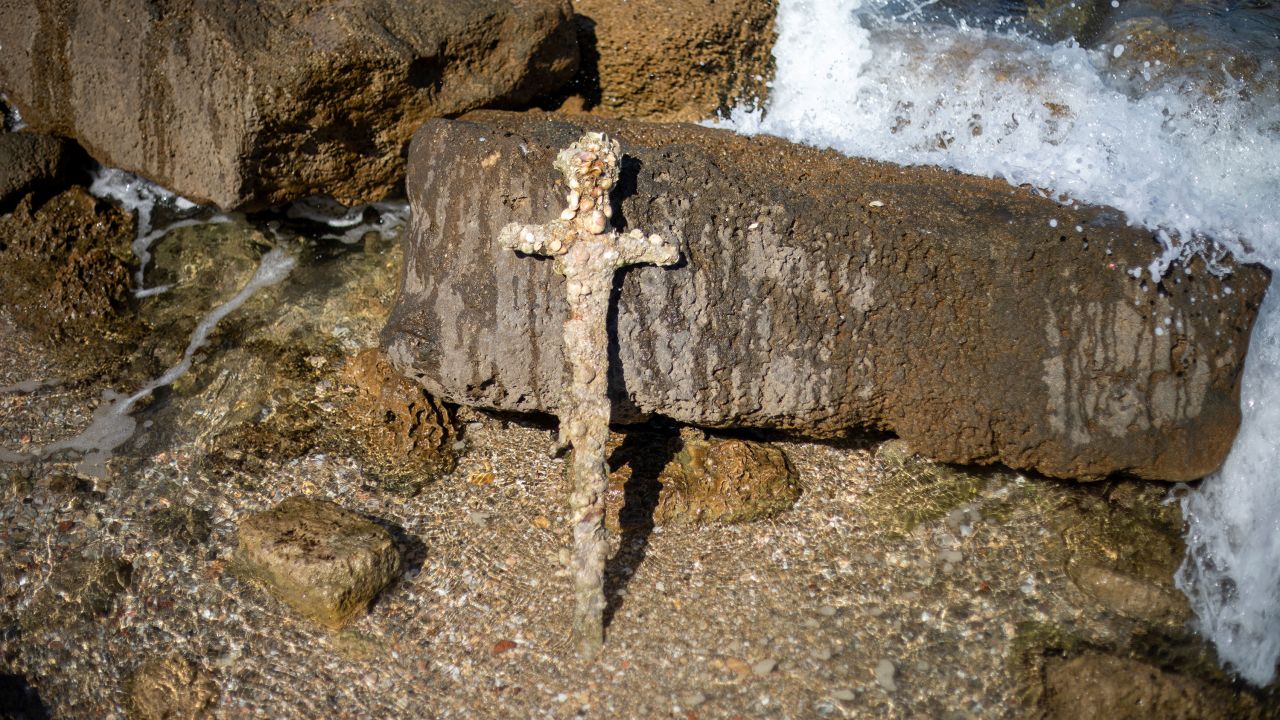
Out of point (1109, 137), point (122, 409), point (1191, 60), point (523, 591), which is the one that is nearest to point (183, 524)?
point (122, 409)

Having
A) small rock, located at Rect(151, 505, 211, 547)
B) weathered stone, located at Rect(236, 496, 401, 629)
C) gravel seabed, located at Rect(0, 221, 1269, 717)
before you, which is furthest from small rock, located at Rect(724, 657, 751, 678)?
small rock, located at Rect(151, 505, 211, 547)

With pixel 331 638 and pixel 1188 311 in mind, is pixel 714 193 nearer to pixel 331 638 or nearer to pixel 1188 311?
pixel 1188 311

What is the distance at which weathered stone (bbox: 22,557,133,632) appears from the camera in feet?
10.2

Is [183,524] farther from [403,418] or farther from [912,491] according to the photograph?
[912,491]

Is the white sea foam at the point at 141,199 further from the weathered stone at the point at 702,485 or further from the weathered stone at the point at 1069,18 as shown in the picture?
the weathered stone at the point at 1069,18

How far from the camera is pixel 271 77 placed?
3.58m

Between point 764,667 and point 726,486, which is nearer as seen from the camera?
point 764,667

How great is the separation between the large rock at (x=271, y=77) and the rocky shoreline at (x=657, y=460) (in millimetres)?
22

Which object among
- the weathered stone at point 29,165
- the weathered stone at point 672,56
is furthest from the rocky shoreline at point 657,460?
the weathered stone at point 29,165

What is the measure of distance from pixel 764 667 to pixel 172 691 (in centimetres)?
183

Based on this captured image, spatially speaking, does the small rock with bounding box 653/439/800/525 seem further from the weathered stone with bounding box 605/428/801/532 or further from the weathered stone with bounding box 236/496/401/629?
the weathered stone with bounding box 236/496/401/629

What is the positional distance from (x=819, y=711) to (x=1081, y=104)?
2.84m

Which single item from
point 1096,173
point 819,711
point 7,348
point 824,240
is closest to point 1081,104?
point 1096,173

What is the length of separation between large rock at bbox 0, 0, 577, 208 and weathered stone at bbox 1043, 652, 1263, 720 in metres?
3.05
